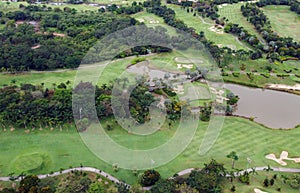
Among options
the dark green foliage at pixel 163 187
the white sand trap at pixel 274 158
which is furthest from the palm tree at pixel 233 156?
the dark green foliage at pixel 163 187

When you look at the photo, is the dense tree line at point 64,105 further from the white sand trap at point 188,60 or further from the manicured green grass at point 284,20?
the manicured green grass at point 284,20

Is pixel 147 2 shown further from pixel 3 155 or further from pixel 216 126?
pixel 3 155

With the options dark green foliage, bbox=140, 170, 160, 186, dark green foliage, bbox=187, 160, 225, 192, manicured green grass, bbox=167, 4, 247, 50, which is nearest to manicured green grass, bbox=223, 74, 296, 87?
manicured green grass, bbox=167, 4, 247, 50

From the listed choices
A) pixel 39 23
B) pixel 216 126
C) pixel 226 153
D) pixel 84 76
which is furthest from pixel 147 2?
pixel 226 153

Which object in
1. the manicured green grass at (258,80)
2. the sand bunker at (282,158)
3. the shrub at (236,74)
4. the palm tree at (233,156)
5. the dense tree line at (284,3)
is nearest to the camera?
the palm tree at (233,156)

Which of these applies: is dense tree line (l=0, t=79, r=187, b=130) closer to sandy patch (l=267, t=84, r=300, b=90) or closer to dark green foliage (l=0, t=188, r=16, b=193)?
dark green foliage (l=0, t=188, r=16, b=193)
